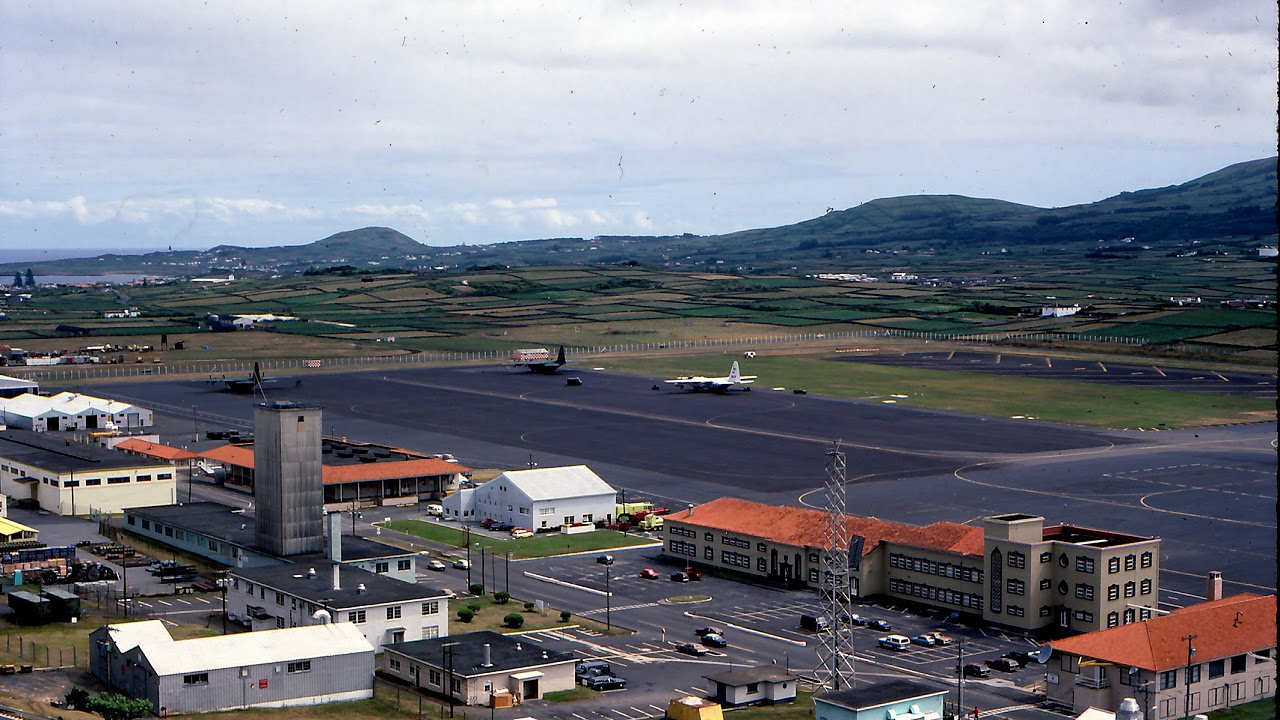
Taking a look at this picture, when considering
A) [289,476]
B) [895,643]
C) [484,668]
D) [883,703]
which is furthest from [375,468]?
[883,703]

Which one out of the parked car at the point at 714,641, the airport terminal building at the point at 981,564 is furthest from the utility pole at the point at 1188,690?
the parked car at the point at 714,641

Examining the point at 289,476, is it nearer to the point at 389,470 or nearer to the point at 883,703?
the point at 389,470

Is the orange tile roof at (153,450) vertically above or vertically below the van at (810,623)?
above

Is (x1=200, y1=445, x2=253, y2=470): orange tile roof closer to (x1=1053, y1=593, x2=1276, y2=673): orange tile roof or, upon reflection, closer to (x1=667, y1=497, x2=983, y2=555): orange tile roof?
(x1=667, y1=497, x2=983, y2=555): orange tile roof

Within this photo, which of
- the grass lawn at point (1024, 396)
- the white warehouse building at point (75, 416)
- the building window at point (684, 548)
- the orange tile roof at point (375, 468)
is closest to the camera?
the building window at point (684, 548)

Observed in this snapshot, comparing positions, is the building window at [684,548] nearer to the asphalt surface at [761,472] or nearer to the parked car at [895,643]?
the asphalt surface at [761,472]

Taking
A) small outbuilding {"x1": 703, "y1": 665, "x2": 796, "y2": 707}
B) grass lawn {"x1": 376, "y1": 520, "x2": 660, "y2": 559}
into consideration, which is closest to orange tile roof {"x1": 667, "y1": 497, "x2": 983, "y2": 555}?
grass lawn {"x1": 376, "y1": 520, "x2": 660, "y2": 559}

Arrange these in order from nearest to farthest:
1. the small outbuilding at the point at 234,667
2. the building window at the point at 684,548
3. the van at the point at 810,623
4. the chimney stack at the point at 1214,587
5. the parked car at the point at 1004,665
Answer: the small outbuilding at the point at 234,667
the parked car at the point at 1004,665
the chimney stack at the point at 1214,587
the van at the point at 810,623
the building window at the point at 684,548
